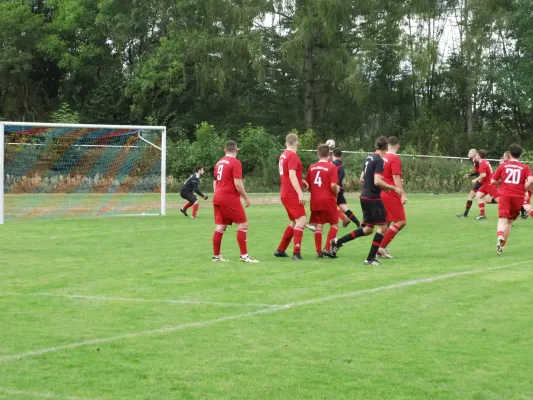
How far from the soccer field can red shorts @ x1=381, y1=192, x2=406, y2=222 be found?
2.27ft

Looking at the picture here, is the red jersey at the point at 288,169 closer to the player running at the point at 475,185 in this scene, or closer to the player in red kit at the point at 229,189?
the player in red kit at the point at 229,189

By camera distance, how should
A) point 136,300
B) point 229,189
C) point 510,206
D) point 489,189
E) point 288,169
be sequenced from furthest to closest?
point 489,189 < point 510,206 < point 288,169 < point 229,189 < point 136,300

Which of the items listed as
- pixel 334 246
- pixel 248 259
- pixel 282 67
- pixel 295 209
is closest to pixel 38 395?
pixel 248 259

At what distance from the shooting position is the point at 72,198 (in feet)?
106

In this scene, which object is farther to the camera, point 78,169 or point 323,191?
point 78,169

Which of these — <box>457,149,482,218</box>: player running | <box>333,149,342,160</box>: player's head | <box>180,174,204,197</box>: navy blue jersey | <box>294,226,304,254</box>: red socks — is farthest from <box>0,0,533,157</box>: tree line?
<box>294,226,304,254</box>: red socks

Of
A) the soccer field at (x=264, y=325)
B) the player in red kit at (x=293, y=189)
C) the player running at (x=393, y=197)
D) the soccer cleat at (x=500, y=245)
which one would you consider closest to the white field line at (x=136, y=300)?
the soccer field at (x=264, y=325)

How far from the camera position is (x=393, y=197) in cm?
1499

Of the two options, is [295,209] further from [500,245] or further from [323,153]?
[500,245]

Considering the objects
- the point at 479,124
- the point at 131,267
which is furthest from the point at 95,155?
the point at 479,124

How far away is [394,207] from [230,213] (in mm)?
2712

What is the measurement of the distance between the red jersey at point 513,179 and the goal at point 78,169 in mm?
16736

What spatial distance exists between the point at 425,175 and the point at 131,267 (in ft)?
109

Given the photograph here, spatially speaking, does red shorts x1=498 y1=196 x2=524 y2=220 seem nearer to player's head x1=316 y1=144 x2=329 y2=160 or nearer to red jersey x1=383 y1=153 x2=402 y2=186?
red jersey x1=383 y1=153 x2=402 y2=186
